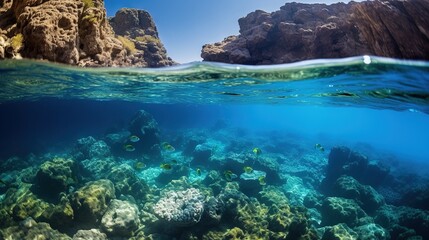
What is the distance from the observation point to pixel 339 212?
14438 millimetres

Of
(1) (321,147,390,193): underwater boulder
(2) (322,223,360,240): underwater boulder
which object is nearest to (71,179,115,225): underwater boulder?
(2) (322,223,360,240): underwater boulder

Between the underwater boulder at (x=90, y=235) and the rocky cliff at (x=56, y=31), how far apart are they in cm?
653

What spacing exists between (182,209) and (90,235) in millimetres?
3611

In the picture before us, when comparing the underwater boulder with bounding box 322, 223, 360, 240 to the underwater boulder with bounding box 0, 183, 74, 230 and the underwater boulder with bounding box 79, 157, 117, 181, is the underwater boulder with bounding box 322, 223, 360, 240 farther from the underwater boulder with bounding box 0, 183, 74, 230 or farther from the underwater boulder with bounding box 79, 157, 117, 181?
the underwater boulder with bounding box 79, 157, 117, 181

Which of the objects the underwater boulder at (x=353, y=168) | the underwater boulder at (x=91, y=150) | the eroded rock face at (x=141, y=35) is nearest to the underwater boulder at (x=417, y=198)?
the underwater boulder at (x=353, y=168)

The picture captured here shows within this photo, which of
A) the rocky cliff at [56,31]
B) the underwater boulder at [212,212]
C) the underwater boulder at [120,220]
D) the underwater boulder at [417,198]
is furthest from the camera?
the underwater boulder at [417,198]

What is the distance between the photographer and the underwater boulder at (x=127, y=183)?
14.6 metres

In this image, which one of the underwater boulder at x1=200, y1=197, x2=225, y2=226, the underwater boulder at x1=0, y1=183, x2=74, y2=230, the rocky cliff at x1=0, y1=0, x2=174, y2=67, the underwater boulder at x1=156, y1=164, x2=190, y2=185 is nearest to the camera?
the rocky cliff at x1=0, y1=0, x2=174, y2=67

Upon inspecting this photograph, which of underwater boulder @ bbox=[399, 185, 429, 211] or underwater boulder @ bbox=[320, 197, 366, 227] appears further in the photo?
underwater boulder @ bbox=[399, 185, 429, 211]

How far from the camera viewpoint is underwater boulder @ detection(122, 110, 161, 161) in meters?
25.4

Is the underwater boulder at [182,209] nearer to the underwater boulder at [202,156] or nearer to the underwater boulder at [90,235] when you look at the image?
the underwater boulder at [90,235]

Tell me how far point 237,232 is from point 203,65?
7.39 meters

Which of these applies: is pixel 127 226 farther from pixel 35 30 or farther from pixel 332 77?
pixel 332 77

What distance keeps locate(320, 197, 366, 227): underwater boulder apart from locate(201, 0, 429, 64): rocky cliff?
8433 mm
